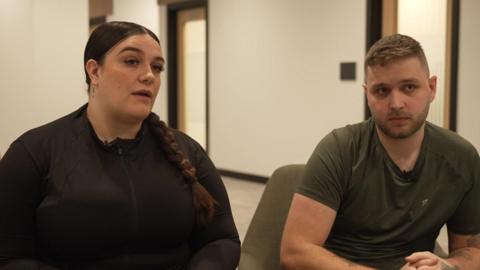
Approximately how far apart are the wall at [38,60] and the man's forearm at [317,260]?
325 centimetres

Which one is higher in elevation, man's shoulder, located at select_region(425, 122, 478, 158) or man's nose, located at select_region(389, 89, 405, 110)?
man's nose, located at select_region(389, 89, 405, 110)

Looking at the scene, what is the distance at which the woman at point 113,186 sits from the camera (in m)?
1.32

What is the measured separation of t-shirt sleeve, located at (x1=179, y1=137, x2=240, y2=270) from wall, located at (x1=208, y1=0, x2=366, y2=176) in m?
3.49

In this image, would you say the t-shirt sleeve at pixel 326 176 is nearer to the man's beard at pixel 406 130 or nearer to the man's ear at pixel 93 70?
the man's beard at pixel 406 130

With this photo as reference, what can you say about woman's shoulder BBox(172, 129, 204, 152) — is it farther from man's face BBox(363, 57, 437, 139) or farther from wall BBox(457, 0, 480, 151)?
wall BBox(457, 0, 480, 151)

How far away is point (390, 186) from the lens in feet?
5.27

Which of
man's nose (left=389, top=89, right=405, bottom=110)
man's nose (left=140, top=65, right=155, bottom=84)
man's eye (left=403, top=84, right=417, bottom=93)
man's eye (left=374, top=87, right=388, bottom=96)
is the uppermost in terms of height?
man's nose (left=140, top=65, right=155, bottom=84)

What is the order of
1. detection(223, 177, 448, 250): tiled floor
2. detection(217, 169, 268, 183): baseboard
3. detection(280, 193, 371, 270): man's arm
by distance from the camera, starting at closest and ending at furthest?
detection(280, 193, 371, 270): man's arm
detection(223, 177, 448, 250): tiled floor
detection(217, 169, 268, 183): baseboard

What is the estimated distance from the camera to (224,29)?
6160 mm

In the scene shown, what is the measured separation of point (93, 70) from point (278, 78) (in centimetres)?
429

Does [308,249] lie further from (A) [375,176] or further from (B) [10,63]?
(B) [10,63]

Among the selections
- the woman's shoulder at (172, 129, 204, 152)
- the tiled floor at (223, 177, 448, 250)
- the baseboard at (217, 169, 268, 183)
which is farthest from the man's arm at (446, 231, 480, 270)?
the baseboard at (217, 169, 268, 183)

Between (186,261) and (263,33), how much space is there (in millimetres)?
4463

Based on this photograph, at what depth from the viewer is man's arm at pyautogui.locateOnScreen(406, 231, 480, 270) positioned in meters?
1.46
